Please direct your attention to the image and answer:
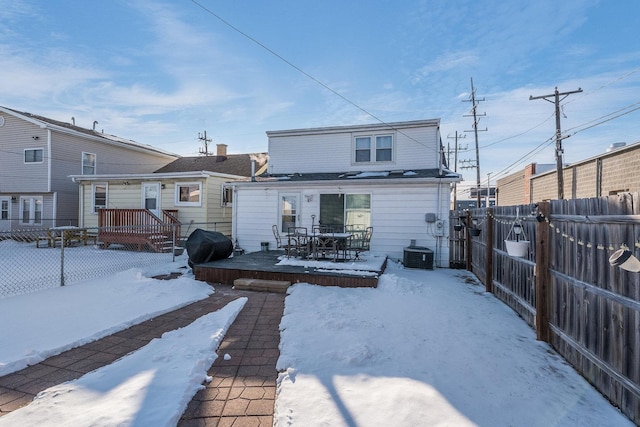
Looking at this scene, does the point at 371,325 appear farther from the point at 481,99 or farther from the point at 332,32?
the point at 481,99

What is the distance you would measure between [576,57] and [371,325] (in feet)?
45.9

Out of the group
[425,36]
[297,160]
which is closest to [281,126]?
[297,160]

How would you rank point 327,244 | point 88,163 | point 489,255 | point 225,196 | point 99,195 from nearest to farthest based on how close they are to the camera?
point 489,255, point 327,244, point 225,196, point 99,195, point 88,163

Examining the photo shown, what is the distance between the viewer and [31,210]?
50.2 ft

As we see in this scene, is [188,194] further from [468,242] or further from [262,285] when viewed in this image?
[468,242]

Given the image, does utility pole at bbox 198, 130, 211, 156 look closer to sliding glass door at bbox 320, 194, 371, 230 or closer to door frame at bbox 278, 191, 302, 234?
door frame at bbox 278, 191, 302, 234

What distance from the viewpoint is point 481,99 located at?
2031 cm

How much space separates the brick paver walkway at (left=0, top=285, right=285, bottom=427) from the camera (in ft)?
7.39

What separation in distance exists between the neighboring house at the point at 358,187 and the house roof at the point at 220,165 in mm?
6195

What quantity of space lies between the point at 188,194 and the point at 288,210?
568 centimetres

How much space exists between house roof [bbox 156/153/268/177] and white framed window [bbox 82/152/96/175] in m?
3.08

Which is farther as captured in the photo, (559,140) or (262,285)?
(559,140)

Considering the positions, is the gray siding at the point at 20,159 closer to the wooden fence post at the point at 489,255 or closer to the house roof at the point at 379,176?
the house roof at the point at 379,176

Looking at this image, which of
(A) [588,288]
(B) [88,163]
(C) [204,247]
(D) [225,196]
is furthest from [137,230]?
(A) [588,288]
